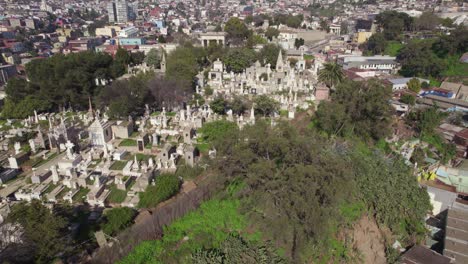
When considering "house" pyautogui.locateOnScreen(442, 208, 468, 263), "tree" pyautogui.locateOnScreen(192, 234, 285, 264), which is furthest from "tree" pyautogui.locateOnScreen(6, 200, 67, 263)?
"house" pyautogui.locateOnScreen(442, 208, 468, 263)

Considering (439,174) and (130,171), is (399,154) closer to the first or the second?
(439,174)

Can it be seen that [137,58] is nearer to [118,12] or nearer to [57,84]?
[57,84]

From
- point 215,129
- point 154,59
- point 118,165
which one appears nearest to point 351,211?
point 215,129

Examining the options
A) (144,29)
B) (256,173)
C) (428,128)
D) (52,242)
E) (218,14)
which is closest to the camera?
(52,242)

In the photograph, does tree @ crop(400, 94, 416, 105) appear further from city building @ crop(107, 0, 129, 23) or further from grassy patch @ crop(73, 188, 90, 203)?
city building @ crop(107, 0, 129, 23)

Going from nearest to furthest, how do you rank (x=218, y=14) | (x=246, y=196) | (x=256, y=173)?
1. (x=256, y=173)
2. (x=246, y=196)
3. (x=218, y=14)

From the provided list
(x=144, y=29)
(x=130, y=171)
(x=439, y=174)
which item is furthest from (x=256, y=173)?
(x=144, y=29)

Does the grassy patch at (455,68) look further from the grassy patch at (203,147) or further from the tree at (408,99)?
the grassy patch at (203,147)

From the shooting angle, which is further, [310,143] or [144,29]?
[144,29]
